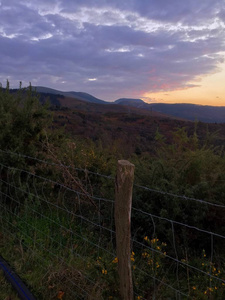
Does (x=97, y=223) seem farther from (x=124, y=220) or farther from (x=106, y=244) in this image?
(x=124, y=220)

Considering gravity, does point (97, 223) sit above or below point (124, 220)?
below

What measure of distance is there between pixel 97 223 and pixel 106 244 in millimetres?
524

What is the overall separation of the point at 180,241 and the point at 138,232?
1.97ft

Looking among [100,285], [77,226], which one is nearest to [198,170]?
[77,226]

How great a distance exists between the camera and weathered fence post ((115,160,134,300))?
2.39 meters

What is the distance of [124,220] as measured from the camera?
2.45 metres

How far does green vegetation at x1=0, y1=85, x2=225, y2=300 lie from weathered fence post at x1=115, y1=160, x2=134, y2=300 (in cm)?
9

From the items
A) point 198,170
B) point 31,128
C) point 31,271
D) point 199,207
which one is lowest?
point 31,271

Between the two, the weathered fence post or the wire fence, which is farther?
the wire fence

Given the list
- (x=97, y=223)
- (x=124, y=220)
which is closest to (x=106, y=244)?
(x=97, y=223)

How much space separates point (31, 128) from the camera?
17.8ft

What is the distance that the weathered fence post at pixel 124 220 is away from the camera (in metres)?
2.39

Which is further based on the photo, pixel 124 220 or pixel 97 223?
pixel 97 223

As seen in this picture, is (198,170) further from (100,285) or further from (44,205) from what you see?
(44,205)
